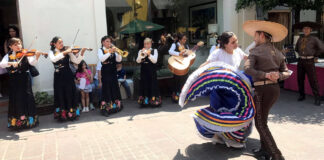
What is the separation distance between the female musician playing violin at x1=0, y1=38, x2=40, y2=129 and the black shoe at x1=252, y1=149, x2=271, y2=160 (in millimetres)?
4236

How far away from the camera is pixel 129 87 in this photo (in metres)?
7.55

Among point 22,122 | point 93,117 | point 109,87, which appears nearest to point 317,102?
point 109,87

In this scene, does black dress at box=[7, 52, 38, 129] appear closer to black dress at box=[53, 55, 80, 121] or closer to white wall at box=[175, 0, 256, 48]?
black dress at box=[53, 55, 80, 121]

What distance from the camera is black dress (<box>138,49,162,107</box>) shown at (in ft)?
22.0

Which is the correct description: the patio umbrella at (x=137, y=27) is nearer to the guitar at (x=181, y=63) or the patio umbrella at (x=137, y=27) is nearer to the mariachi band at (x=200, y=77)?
the mariachi band at (x=200, y=77)

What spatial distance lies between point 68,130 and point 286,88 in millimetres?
6348

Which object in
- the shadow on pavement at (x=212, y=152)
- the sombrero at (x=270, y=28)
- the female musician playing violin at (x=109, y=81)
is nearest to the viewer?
the sombrero at (x=270, y=28)

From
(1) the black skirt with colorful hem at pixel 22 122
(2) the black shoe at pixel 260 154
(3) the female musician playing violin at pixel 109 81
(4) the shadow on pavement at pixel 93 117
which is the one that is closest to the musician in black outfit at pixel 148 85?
(4) the shadow on pavement at pixel 93 117

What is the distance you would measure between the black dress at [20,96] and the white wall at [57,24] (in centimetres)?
141

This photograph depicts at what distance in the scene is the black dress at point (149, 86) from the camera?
6.70m

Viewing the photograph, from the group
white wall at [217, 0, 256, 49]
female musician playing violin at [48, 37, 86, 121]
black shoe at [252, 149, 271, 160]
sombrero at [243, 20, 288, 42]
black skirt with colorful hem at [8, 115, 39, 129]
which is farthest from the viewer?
white wall at [217, 0, 256, 49]

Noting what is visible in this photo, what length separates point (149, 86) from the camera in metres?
6.79

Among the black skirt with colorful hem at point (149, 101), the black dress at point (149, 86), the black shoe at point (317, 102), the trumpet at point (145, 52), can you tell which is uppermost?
the trumpet at point (145, 52)

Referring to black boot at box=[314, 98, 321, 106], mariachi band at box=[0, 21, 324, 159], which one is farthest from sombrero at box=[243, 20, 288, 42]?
black boot at box=[314, 98, 321, 106]
